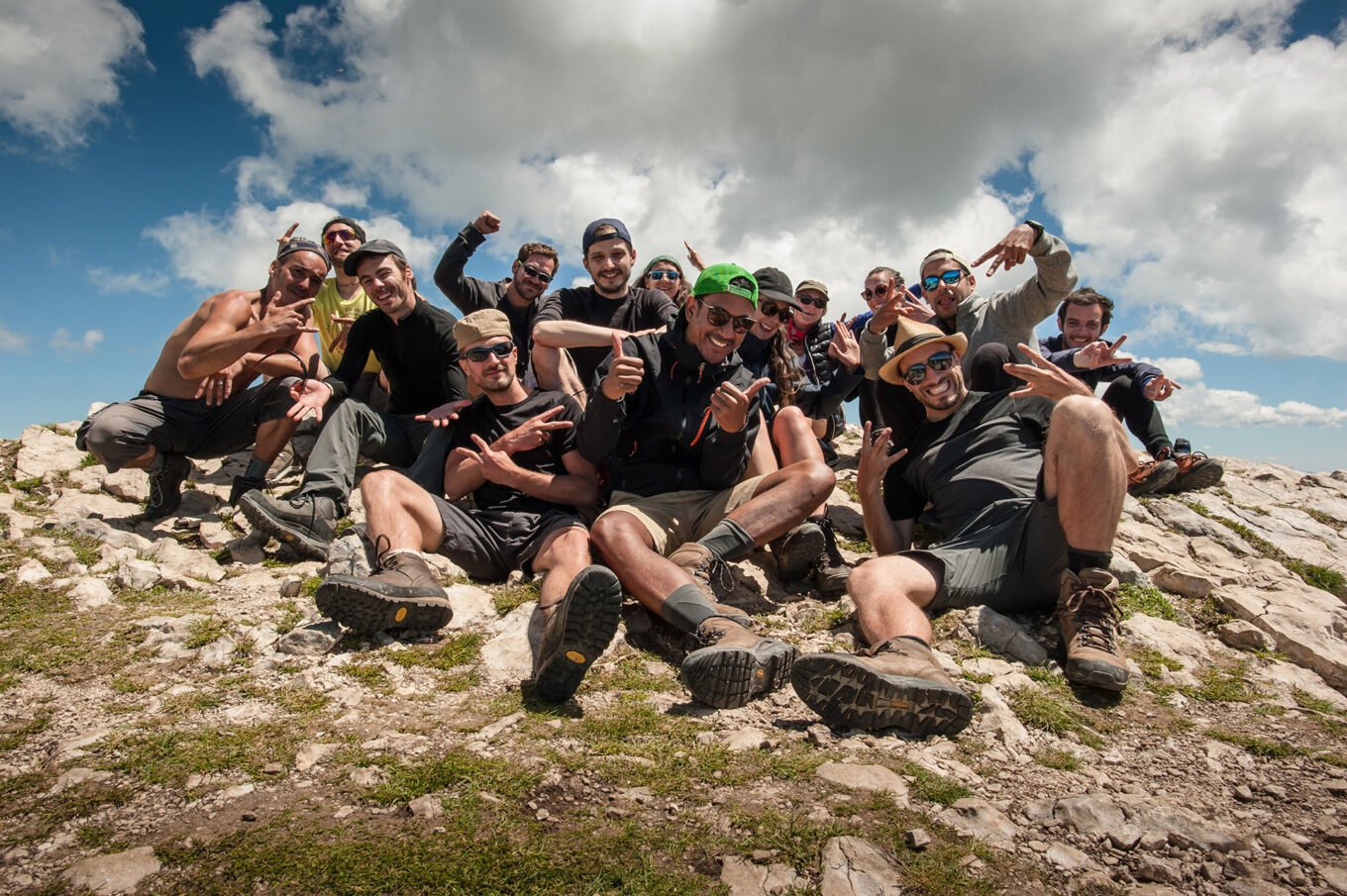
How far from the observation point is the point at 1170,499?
31.8 ft

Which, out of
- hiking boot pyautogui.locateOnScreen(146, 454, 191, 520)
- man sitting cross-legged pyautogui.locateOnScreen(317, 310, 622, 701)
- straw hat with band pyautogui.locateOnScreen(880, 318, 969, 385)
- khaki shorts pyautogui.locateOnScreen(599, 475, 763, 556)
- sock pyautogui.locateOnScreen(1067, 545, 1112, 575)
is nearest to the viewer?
man sitting cross-legged pyautogui.locateOnScreen(317, 310, 622, 701)

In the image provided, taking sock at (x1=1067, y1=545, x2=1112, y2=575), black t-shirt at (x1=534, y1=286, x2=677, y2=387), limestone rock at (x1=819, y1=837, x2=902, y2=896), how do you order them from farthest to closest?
black t-shirt at (x1=534, y1=286, x2=677, y2=387)
sock at (x1=1067, y1=545, x2=1112, y2=575)
limestone rock at (x1=819, y1=837, x2=902, y2=896)

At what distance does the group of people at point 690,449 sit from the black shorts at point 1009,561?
0.06 ft

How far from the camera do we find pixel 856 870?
2.72 m

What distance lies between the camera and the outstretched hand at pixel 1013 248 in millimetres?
7660

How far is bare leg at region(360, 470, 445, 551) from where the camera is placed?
18.4 feet

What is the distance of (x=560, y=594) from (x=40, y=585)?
4582mm

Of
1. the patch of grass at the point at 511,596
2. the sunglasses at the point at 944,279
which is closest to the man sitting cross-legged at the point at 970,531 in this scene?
the patch of grass at the point at 511,596

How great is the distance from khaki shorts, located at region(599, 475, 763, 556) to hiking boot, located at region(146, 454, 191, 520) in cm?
502

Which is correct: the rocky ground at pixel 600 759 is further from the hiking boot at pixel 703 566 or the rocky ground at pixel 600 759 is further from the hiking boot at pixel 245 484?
the hiking boot at pixel 245 484

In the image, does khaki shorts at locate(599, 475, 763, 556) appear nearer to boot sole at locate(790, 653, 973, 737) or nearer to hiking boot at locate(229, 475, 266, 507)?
boot sole at locate(790, 653, 973, 737)

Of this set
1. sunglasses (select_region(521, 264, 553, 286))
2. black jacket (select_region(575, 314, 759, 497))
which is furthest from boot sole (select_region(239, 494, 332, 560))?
sunglasses (select_region(521, 264, 553, 286))

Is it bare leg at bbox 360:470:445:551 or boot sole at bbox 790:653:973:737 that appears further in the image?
bare leg at bbox 360:470:445:551

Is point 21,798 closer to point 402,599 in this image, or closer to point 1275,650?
point 402,599
